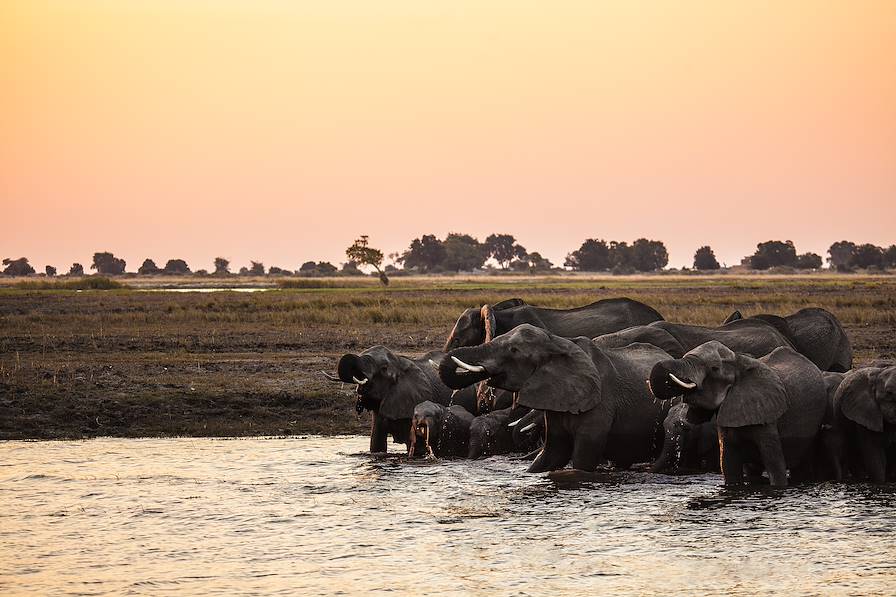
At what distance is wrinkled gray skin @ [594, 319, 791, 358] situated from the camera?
15633mm

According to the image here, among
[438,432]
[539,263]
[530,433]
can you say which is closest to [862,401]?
[530,433]

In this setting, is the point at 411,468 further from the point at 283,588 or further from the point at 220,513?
the point at 283,588

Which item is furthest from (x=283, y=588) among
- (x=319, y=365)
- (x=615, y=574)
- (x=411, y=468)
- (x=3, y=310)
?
(x=3, y=310)

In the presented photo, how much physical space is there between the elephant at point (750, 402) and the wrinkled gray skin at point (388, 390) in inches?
169

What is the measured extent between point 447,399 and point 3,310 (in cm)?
3512

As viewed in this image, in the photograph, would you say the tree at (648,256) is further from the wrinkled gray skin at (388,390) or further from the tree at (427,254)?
the wrinkled gray skin at (388,390)

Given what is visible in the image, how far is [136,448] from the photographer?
16.1 meters

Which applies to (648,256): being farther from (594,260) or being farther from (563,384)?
(563,384)

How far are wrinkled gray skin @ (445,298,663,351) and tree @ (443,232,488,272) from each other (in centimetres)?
17110

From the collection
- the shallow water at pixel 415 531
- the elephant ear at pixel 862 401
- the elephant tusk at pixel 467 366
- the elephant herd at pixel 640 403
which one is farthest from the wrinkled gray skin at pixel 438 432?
the elephant ear at pixel 862 401

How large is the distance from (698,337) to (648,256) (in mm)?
179704

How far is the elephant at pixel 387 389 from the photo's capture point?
1532 cm

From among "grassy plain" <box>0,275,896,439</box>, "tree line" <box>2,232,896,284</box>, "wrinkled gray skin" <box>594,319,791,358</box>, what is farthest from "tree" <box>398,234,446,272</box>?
"wrinkled gray skin" <box>594,319,791,358</box>

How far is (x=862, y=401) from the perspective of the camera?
12531 millimetres
